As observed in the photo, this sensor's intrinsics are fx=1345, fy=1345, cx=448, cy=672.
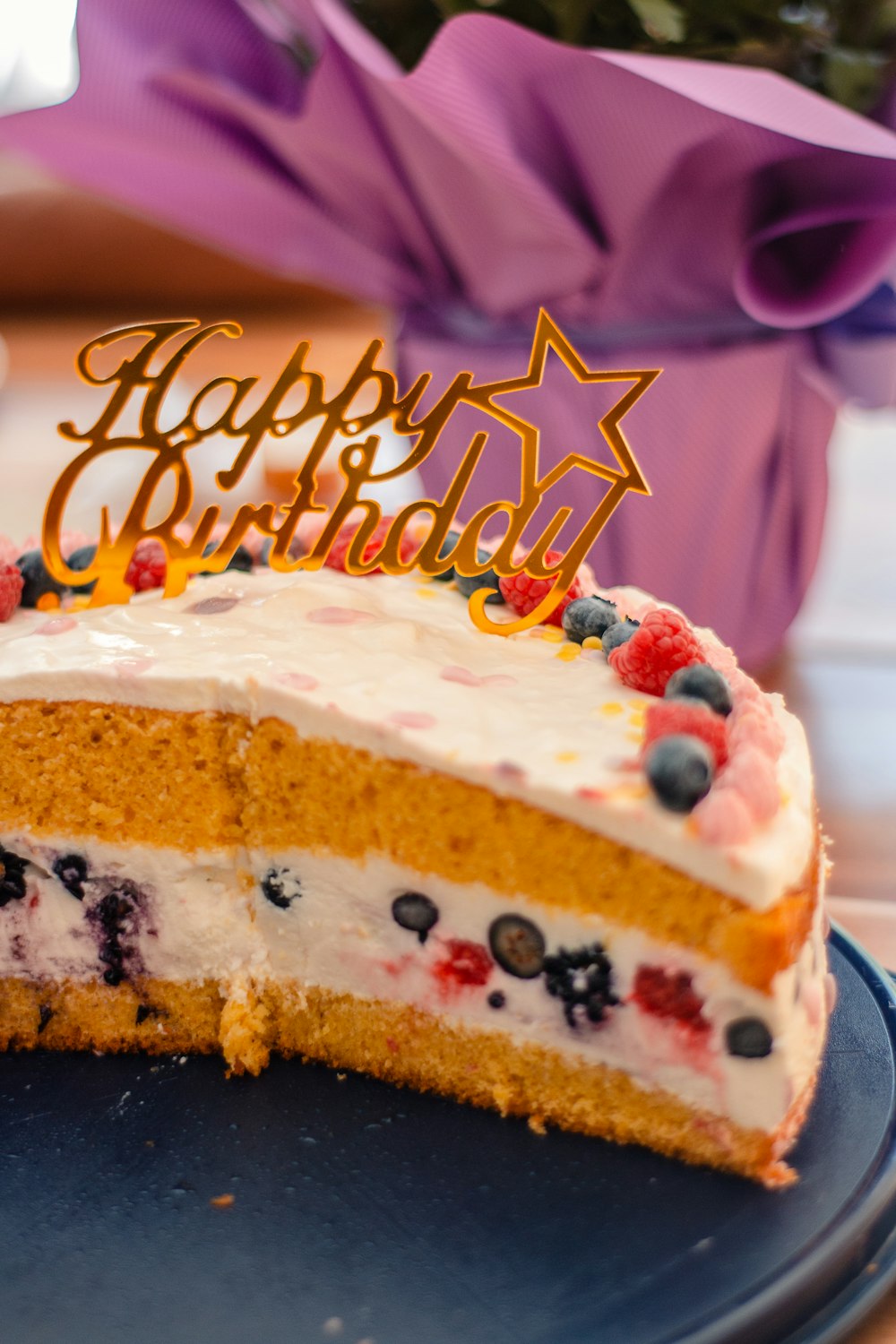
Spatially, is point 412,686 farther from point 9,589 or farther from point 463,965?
point 9,589

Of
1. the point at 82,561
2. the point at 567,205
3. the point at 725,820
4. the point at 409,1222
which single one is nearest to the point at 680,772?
the point at 725,820

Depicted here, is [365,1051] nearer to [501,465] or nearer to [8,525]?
[501,465]

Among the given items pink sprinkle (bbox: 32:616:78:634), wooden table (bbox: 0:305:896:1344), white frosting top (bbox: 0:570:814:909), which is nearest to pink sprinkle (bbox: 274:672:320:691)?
white frosting top (bbox: 0:570:814:909)

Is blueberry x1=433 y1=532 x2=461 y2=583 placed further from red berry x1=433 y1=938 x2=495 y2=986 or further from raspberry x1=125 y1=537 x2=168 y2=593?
red berry x1=433 y1=938 x2=495 y2=986

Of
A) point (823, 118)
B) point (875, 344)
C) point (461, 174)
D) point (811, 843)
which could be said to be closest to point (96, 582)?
point (461, 174)

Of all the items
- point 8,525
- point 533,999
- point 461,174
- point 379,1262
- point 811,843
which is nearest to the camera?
point 379,1262
